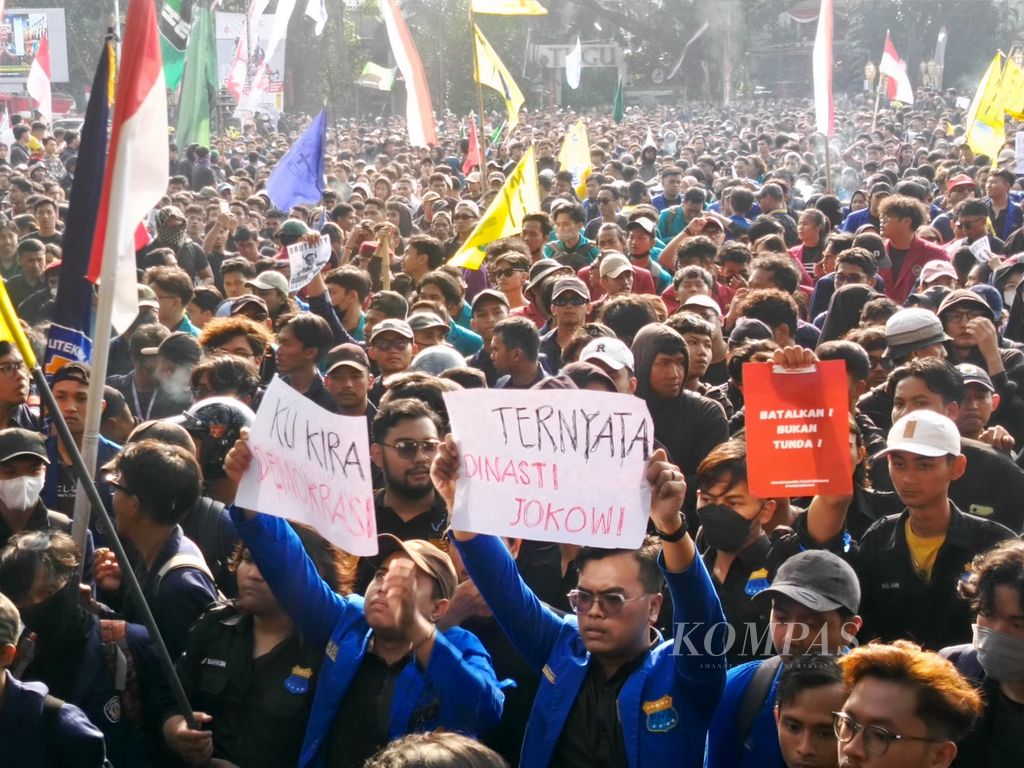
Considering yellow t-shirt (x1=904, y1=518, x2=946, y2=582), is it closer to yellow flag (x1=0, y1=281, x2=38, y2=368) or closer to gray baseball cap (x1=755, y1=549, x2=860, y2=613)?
gray baseball cap (x1=755, y1=549, x2=860, y2=613)

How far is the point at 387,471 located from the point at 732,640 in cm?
142

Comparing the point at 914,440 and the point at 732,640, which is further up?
the point at 914,440

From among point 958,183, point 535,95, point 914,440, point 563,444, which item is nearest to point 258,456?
point 563,444

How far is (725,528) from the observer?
14.6ft

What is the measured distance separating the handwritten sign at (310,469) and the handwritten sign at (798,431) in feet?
3.79

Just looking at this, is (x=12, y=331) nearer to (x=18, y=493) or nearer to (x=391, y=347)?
(x=18, y=493)

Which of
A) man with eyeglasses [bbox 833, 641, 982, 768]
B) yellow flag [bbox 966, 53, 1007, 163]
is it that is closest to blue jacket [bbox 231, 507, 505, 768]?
man with eyeglasses [bbox 833, 641, 982, 768]

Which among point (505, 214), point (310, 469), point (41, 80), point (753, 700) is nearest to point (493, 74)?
point (505, 214)

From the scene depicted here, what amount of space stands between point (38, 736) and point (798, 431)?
7.37ft

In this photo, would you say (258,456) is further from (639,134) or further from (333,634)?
(639,134)

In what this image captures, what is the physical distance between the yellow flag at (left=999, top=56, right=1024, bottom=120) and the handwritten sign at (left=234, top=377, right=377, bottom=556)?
46.6 ft

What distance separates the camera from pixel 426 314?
7.60 meters

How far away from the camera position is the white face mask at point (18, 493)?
15.9ft

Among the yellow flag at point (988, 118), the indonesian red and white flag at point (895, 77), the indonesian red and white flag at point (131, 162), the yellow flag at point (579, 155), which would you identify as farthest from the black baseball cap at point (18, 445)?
the indonesian red and white flag at point (895, 77)
